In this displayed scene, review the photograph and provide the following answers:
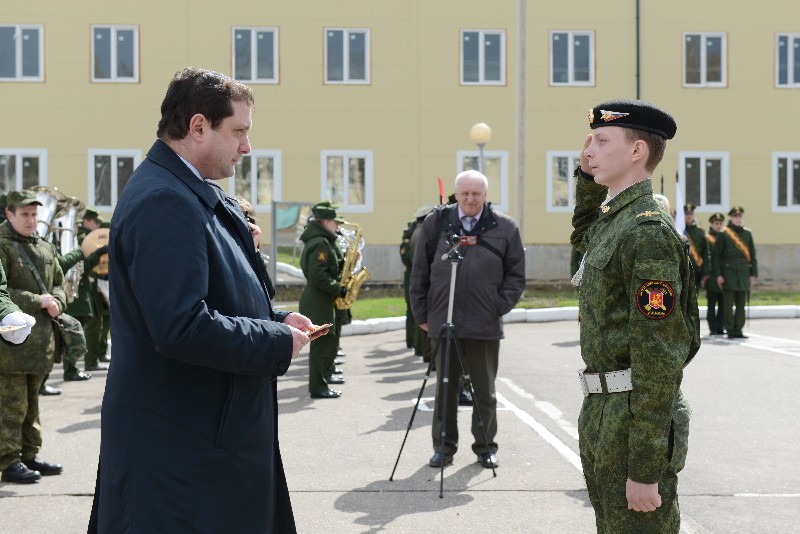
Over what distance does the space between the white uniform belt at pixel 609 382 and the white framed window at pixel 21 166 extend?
28.0m

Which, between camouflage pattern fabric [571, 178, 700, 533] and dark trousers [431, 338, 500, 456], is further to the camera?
dark trousers [431, 338, 500, 456]

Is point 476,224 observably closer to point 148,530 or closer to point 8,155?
point 148,530

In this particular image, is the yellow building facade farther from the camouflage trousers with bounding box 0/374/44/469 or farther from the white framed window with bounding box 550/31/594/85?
the camouflage trousers with bounding box 0/374/44/469

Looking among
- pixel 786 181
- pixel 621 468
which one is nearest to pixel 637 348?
pixel 621 468

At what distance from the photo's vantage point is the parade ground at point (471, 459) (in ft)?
20.7

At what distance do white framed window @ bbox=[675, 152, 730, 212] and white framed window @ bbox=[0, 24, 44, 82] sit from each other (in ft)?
60.2

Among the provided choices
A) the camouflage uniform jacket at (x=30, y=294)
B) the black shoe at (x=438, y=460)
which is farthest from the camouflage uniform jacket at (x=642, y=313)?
the camouflage uniform jacket at (x=30, y=294)

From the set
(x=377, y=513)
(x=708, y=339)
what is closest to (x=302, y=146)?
(x=708, y=339)

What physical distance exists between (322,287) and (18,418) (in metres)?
4.59

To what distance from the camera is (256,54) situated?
98.1 feet

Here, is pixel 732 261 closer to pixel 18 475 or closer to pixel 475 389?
pixel 475 389

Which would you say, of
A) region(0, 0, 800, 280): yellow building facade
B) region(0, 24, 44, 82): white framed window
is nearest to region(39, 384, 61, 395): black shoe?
region(0, 0, 800, 280): yellow building facade

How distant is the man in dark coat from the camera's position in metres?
3.05

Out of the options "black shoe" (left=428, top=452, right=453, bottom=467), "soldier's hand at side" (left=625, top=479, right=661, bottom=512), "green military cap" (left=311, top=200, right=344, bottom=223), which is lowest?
"black shoe" (left=428, top=452, right=453, bottom=467)
